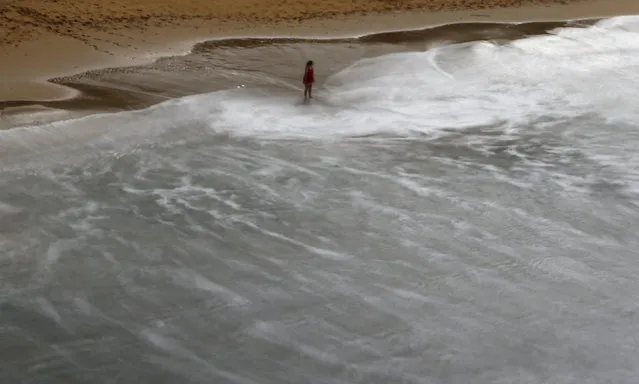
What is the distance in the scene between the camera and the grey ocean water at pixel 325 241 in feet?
20.7

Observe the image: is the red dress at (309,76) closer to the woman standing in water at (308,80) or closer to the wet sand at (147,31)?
the woman standing in water at (308,80)

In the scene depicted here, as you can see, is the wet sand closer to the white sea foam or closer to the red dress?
the white sea foam

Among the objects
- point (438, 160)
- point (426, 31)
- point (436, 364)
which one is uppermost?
point (426, 31)

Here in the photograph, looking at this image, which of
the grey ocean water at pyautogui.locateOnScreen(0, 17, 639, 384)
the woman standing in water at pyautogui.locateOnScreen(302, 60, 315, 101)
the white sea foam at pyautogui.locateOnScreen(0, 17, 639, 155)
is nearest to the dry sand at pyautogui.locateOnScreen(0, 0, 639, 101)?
the white sea foam at pyautogui.locateOnScreen(0, 17, 639, 155)

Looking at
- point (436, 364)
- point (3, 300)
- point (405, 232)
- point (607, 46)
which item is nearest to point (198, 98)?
point (405, 232)

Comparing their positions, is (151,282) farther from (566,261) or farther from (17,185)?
(566,261)

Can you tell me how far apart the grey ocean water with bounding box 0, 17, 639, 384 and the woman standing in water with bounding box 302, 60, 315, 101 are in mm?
163

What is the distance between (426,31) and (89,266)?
8.95m

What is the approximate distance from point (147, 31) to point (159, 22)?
468 millimetres

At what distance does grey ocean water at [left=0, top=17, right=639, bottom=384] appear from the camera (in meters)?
6.32

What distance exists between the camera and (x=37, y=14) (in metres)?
12.6

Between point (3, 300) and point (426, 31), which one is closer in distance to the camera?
point (3, 300)

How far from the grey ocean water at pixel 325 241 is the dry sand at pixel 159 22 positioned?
5.07 ft

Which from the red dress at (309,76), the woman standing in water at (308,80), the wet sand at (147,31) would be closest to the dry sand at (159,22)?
the wet sand at (147,31)
